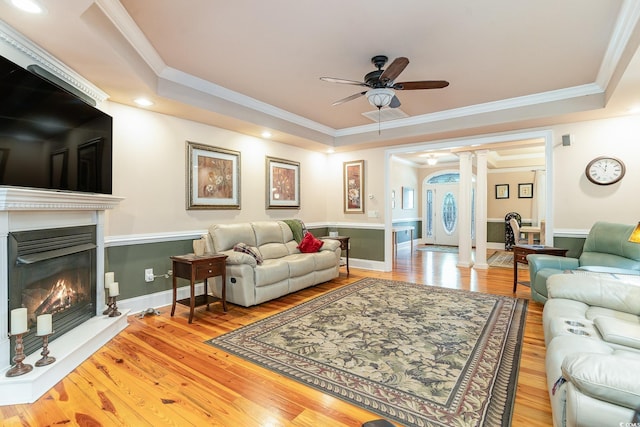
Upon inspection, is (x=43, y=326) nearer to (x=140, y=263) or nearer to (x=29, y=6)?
(x=140, y=263)

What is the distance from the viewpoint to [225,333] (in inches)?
120

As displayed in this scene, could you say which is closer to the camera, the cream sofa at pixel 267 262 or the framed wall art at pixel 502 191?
the cream sofa at pixel 267 262

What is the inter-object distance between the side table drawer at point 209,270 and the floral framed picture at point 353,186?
3.39m

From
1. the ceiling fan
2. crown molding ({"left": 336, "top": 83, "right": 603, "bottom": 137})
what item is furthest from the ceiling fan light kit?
crown molding ({"left": 336, "top": 83, "right": 603, "bottom": 137})

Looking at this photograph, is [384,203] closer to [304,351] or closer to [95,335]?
[304,351]

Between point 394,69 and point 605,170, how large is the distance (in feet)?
11.7

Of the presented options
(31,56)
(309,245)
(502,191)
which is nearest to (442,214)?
(502,191)

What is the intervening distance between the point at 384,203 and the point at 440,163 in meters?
4.65

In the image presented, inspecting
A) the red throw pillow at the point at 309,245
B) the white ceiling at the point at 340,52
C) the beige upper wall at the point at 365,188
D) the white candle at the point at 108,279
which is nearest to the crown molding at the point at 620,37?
the white ceiling at the point at 340,52

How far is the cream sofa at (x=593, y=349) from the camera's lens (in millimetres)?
1114

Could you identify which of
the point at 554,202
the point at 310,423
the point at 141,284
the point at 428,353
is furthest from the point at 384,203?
the point at 310,423

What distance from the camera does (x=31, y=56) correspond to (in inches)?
93.0

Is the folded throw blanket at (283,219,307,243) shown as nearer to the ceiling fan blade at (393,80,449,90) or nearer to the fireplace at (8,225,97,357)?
the fireplace at (8,225,97,357)

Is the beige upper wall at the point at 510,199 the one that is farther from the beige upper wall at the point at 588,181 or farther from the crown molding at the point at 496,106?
the crown molding at the point at 496,106
